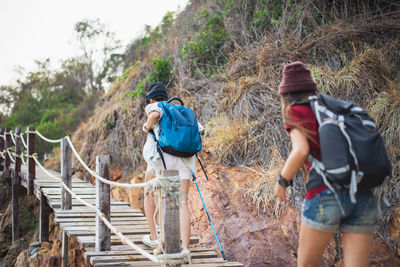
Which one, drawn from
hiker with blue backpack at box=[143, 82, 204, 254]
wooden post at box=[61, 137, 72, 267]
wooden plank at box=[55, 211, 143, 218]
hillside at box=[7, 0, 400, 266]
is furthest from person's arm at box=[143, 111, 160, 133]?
wooden post at box=[61, 137, 72, 267]

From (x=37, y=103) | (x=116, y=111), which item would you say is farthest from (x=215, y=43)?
(x=37, y=103)

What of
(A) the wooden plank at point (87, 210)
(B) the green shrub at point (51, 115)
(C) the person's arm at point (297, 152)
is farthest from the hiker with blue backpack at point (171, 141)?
(B) the green shrub at point (51, 115)

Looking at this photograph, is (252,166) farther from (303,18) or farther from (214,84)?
(303,18)

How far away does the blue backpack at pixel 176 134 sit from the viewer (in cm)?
411

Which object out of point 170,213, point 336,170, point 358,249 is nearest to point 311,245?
point 358,249

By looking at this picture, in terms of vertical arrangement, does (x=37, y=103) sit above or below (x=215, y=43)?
below

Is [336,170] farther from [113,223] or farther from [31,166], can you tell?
[31,166]

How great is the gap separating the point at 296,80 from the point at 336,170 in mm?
677

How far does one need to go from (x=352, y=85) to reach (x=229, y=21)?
4.18m

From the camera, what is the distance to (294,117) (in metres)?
2.58

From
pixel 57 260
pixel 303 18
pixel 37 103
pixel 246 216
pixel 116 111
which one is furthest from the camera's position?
pixel 37 103

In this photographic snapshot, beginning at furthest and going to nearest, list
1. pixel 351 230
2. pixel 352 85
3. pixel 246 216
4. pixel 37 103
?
pixel 37 103, pixel 352 85, pixel 246 216, pixel 351 230

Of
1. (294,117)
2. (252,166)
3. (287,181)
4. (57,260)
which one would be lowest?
(57,260)

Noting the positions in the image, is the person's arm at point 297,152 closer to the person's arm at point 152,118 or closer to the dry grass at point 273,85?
the person's arm at point 152,118
